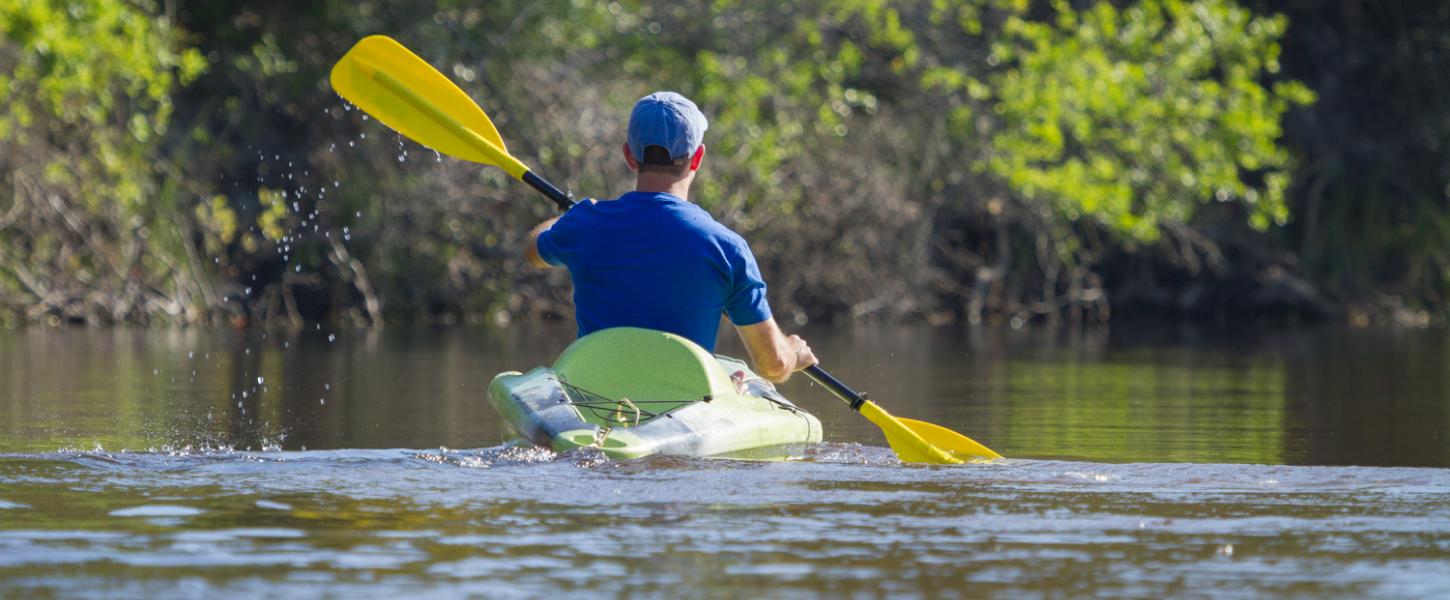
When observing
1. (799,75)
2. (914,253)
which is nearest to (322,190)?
(799,75)

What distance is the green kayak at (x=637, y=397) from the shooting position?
20.2ft

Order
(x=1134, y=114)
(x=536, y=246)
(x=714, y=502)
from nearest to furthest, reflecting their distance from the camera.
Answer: (x=714, y=502) < (x=536, y=246) < (x=1134, y=114)

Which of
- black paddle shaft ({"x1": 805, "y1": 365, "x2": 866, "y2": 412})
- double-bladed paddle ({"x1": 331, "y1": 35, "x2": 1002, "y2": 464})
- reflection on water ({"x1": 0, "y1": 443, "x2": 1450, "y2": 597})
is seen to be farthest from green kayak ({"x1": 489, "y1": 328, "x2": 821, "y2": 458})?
double-bladed paddle ({"x1": 331, "y1": 35, "x2": 1002, "y2": 464})

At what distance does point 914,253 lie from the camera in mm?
20625

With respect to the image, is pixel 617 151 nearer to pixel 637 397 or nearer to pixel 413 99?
pixel 413 99

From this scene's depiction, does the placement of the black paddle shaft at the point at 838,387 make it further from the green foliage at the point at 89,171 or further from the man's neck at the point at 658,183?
the green foliage at the point at 89,171

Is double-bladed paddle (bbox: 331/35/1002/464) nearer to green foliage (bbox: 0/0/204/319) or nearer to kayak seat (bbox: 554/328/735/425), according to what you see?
kayak seat (bbox: 554/328/735/425)

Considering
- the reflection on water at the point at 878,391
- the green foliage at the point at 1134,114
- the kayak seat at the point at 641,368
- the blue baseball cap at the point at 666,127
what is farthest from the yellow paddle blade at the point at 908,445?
the green foliage at the point at 1134,114

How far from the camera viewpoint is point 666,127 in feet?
20.7

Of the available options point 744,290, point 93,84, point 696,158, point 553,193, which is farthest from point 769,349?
point 93,84

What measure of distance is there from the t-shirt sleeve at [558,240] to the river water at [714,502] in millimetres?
606

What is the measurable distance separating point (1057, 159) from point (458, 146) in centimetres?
1289

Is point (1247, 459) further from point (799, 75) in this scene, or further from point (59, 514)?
point (799, 75)

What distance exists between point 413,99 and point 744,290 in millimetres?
2178
